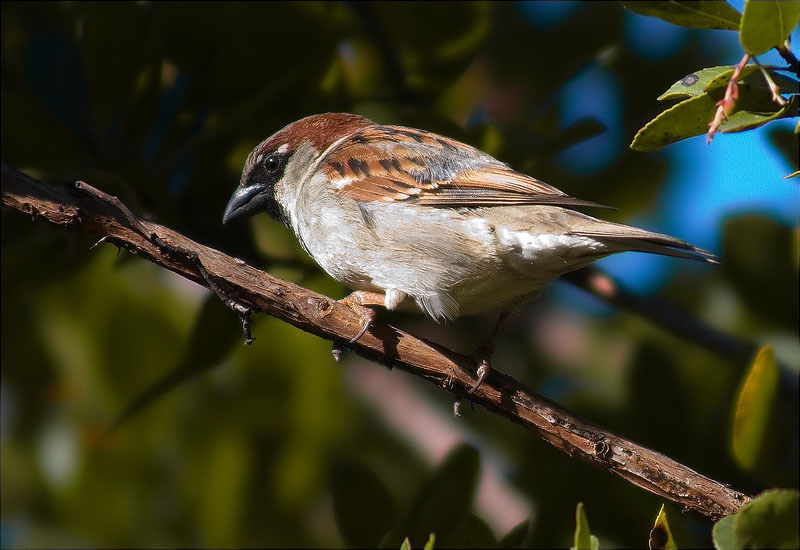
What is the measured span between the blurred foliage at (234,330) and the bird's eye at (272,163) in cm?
17

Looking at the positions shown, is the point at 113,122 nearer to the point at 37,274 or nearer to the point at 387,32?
the point at 37,274

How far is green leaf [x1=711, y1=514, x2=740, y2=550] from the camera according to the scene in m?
2.01

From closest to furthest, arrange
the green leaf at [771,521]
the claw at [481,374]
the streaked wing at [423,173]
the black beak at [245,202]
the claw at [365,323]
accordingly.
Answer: the green leaf at [771,521]
the claw at [365,323]
the claw at [481,374]
the streaked wing at [423,173]
the black beak at [245,202]

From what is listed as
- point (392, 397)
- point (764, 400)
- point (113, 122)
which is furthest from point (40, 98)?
point (764, 400)

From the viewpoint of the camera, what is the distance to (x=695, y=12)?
218cm

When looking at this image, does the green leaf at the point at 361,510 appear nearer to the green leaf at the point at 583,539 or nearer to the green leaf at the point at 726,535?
the green leaf at the point at 583,539

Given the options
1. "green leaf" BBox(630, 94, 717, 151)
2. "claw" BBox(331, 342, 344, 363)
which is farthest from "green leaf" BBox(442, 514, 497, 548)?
"green leaf" BBox(630, 94, 717, 151)

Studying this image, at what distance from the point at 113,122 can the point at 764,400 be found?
2956 mm

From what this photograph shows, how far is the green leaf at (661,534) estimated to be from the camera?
7.56 ft

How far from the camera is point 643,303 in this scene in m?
4.17

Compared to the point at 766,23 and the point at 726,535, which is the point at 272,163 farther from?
the point at 726,535

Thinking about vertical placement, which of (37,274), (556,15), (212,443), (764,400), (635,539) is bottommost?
(212,443)

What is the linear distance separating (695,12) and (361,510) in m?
2.13

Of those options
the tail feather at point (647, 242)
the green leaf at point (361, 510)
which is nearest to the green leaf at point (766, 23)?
the tail feather at point (647, 242)
